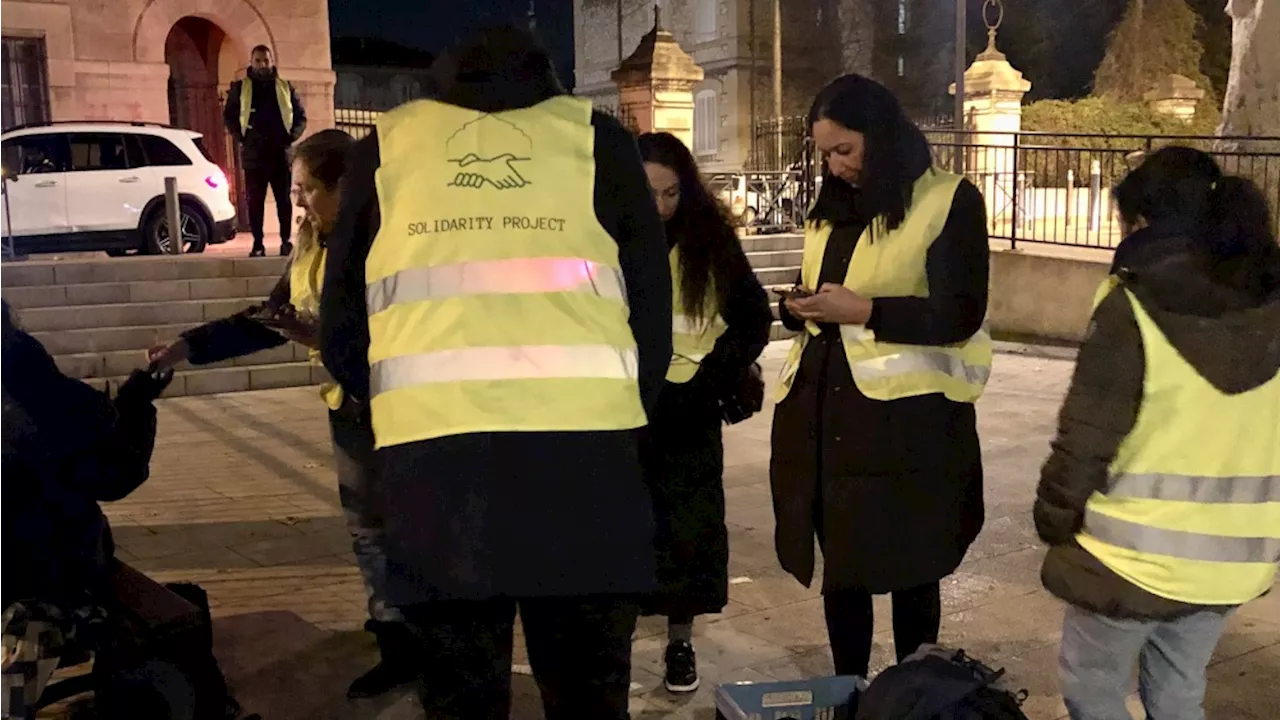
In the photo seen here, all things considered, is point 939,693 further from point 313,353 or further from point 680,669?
point 313,353

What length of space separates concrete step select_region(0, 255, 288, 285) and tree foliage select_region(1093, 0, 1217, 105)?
690 inches

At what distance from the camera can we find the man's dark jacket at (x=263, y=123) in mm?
10977

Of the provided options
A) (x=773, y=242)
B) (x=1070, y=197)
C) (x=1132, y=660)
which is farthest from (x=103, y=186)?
(x=1132, y=660)

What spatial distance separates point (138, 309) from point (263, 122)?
6.99ft

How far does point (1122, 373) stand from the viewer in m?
2.41

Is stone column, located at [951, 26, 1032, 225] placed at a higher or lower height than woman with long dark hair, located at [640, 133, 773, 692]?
higher

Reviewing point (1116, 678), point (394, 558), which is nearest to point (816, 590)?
point (1116, 678)

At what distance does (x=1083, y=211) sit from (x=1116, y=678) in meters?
14.3

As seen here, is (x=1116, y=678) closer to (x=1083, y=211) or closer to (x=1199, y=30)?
(x=1083, y=211)

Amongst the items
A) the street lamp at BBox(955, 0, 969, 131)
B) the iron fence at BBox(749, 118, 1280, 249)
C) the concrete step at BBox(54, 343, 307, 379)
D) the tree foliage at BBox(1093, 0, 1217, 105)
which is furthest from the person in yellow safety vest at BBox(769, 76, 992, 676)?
the tree foliage at BBox(1093, 0, 1217, 105)

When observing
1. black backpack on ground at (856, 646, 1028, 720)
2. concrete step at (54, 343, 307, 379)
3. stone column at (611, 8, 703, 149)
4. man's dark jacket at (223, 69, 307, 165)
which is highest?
stone column at (611, 8, 703, 149)

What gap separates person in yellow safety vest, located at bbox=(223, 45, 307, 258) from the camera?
11.0 meters

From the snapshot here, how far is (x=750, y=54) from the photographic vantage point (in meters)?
36.1

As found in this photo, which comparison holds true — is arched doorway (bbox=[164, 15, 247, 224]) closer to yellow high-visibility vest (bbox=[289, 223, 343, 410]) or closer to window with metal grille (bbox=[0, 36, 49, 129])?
window with metal grille (bbox=[0, 36, 49, 129])
